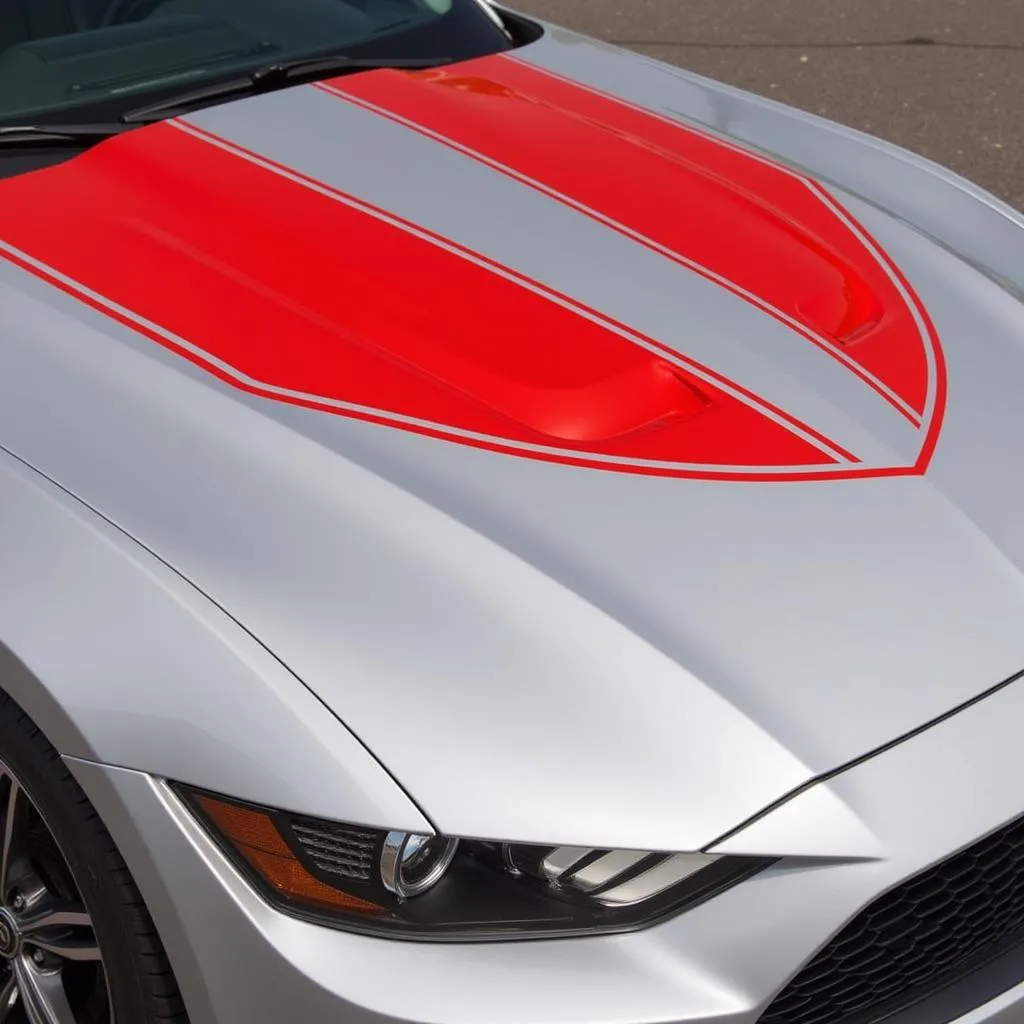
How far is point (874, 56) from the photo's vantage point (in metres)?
6.91

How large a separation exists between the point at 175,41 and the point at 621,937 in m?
1.97

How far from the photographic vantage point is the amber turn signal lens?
168 centimetres

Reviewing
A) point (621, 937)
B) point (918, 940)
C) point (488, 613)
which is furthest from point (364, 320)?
point (918, 940)

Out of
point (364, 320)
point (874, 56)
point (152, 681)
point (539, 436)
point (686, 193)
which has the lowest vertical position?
point (152, 681)

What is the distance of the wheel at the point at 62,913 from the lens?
1.77m

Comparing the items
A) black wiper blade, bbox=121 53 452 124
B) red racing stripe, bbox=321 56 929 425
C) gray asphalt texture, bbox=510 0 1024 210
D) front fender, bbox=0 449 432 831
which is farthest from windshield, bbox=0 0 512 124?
gray asphalt texture, bbox=510 0 1024 210

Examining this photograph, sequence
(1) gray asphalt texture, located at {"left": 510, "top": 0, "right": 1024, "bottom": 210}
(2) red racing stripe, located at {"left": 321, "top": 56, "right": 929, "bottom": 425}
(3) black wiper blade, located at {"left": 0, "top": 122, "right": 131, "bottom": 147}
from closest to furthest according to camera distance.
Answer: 1. (2) red racing stripe, located at {"left": 321, "top": 56, "right": 929, "bottom": 425}
2. (3) black wiper blade, located at {"left": 0, "top": 122, "right": 131, "bottom": 147}
3. (1) gray asphalt texture, located at {"left": 510, "top": 0, "right": 1024, "bottom": 210}

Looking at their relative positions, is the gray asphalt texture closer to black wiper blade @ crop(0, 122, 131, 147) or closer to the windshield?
the windshield

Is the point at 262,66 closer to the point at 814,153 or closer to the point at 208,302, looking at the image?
the point at 208,302

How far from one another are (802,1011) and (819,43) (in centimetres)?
616

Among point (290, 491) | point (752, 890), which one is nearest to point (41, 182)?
point (290, 491)

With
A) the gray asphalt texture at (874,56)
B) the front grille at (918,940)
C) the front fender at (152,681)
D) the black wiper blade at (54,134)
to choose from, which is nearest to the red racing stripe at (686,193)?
the black wiper blade at (54,134)

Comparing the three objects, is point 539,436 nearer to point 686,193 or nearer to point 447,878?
point 447,878

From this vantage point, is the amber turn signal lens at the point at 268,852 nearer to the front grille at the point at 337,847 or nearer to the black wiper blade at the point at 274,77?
the front grille at the point at 337,847
